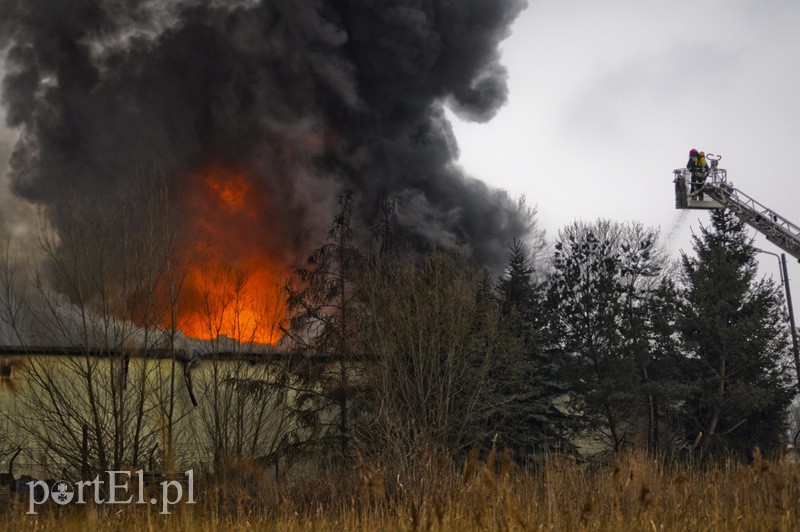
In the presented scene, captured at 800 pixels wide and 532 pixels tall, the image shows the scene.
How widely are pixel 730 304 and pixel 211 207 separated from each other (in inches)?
910

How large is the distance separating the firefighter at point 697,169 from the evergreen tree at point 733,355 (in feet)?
8.54

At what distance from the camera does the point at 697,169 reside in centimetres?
3481

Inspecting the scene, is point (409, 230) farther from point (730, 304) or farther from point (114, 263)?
point (114, 263)

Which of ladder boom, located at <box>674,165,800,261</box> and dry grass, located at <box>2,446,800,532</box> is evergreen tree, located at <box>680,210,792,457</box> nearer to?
ladder boom, located at <box>674,165,800,261</box>

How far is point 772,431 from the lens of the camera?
31.9 metres

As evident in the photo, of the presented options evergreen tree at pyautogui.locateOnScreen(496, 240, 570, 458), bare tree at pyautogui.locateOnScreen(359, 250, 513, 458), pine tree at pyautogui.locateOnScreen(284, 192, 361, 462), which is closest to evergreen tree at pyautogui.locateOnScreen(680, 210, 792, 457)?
evergreen tree at pyautogui.locateOnScreen(496, 240, 570, 458)

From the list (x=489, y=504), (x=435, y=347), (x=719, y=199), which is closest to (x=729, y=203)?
(x=719, y=199)

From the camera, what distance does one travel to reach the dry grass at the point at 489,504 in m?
6.75

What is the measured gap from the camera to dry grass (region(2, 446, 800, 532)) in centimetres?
675

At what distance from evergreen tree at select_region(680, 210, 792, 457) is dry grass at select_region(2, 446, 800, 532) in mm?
17844

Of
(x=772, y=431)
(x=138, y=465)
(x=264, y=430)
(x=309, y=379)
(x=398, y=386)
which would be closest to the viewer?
(x=138, y=465)

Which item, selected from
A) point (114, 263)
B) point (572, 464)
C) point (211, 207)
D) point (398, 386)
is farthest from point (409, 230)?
point (572, 464)

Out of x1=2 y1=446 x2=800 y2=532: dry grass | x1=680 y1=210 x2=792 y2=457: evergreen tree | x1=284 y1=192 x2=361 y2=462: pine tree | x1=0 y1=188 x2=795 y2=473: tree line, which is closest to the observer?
x1=2 y1=446 x2=800 y2=532: dry grass

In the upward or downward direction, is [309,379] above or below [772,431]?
above
